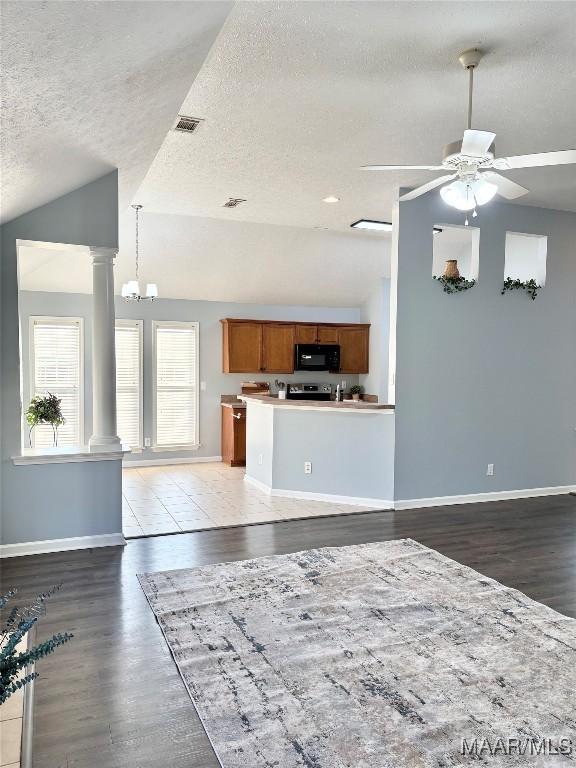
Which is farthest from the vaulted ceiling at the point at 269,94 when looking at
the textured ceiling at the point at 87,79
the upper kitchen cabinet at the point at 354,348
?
the upper kitchen cabinet at the point at 354,348

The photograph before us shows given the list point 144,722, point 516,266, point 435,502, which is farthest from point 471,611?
point 516,266

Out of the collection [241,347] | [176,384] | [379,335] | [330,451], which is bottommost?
[330,451]

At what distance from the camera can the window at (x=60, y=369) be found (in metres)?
7.30

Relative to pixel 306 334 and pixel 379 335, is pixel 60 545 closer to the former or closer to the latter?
pixel 306 334

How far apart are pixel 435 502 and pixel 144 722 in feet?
13.1

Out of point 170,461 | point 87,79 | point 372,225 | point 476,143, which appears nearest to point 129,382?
point 170,461

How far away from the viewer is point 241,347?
8250mm

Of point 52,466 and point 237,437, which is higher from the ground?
point 52,466

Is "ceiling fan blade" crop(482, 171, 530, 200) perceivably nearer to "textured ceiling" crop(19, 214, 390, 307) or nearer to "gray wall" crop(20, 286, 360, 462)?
"textured ceiling" crop(19, 214, 390, 307)

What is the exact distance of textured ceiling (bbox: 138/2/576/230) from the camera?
2625 mm

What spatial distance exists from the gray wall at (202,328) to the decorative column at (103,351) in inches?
124

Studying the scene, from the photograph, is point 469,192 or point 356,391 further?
point 356,391

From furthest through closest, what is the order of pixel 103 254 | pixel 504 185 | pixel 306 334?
pixel 306 334 → pixel 103 254 → pixel 504 185

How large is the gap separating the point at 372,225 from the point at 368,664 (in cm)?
510
